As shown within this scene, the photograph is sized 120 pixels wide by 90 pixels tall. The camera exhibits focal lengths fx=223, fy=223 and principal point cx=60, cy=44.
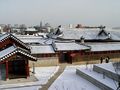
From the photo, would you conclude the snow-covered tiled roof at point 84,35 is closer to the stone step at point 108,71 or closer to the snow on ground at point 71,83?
the snow on ground at point 71,83

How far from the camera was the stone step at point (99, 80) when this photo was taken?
1683 centimetres

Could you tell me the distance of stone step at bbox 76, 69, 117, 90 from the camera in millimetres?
16831

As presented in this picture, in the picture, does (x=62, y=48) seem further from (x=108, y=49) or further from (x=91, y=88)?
(x=91, y=88)

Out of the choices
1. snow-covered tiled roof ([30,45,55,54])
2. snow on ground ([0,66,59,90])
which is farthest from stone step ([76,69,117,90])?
snow-covered tiled roof ([30,45,55,54])

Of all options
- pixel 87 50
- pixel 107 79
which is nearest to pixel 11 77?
pixel 107 79

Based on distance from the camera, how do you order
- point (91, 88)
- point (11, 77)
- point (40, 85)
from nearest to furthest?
point (91, 88), point (40, 85), point (11, 77)

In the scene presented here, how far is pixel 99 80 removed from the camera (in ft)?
60.1

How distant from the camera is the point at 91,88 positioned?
17781 millimetres

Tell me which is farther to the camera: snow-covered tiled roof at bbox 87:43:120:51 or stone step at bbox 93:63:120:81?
snow-covered tiled roof at bbox 87:43:120:51

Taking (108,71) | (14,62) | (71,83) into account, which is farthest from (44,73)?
(108,71)

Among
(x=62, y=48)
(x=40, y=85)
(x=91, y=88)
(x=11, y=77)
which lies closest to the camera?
(x=91, y=88)

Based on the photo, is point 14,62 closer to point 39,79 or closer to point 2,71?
point 2,71

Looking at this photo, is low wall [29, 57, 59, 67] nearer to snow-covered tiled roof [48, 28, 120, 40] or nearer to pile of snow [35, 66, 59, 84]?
pile of snow [35, 66, 59, 84]

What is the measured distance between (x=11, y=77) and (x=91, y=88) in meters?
7.66
